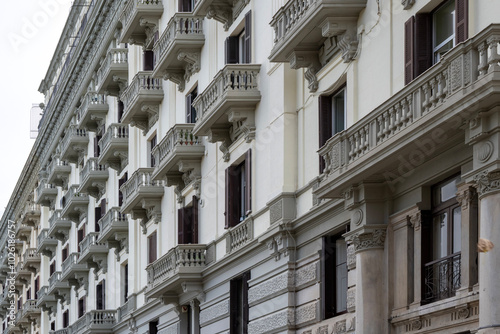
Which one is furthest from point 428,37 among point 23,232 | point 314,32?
point 23,232

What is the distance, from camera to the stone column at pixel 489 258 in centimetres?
1792

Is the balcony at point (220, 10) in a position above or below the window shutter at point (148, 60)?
below

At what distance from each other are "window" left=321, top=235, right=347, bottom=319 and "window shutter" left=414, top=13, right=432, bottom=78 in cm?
503

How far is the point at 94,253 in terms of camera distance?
5225 centimetres

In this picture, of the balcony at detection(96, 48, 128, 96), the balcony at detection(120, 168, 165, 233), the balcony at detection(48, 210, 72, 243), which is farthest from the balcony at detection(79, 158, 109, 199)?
the balcony at detection(120, 168, 165, 233)

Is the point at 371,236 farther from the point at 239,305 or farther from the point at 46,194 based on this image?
the point at 46,194

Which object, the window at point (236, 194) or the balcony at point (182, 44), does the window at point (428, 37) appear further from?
the balcony at point (182, 44)

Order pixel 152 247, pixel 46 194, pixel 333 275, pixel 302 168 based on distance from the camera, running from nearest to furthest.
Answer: pixel 333 275, pixel 302 168, pixel 152 247, pixel 46 194

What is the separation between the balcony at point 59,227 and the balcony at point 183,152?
26.3 meters

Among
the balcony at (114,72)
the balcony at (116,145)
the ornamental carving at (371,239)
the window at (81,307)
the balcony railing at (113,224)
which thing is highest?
the balcony at (114,72)

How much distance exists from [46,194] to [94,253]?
1922 cm

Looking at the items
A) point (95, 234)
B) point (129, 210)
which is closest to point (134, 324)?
point (129, 210)

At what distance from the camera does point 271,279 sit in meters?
28.8

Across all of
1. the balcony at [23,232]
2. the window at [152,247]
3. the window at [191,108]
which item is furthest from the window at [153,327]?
the balcony at [23,232]
